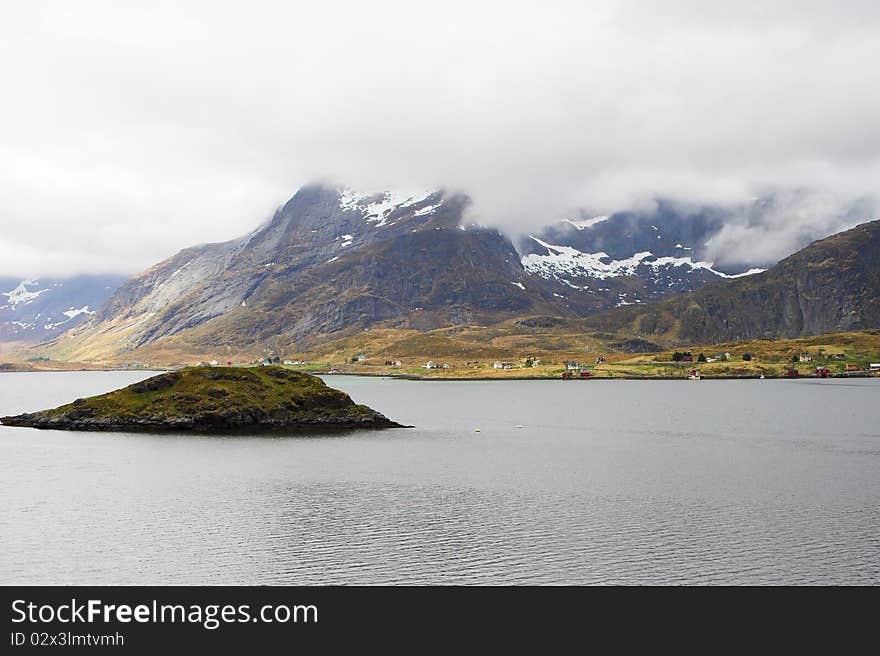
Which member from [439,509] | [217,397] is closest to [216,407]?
[217,397]

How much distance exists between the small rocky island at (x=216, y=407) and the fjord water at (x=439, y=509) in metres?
8.88

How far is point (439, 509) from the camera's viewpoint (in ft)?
231

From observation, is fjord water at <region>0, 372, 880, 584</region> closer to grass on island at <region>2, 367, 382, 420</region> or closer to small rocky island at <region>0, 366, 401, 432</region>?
small rocky island at <region>0, 366, 401, 432</region>

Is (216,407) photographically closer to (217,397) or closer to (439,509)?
(217,397)

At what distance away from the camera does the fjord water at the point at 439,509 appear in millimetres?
51844

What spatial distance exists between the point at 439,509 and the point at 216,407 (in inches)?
2970

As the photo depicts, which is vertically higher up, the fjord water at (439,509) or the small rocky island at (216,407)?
the small rocky island at (216,407)

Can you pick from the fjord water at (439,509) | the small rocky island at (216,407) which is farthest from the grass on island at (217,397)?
the fjord water at (439,509)

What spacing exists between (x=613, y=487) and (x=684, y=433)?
5753 cm

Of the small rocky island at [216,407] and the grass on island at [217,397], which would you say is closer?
the small rocky island at [216,407]

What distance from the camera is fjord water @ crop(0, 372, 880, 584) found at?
51844mm

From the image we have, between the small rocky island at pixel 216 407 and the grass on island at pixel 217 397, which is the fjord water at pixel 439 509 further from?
the grass on island at pixel 217 397
